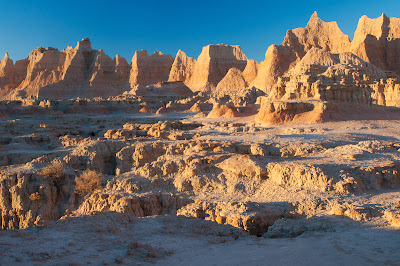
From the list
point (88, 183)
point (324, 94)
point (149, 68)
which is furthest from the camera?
point (149, 68)

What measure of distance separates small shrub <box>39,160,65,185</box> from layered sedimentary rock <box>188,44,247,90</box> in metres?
59.0

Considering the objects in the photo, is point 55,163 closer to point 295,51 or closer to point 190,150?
point 190,150

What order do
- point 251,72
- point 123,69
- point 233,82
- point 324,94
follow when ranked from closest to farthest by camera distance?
1. point 324,94
2. point 251,72
3. point 233,82
4. point 123,69

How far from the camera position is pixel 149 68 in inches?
3132

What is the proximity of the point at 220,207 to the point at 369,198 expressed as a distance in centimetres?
372

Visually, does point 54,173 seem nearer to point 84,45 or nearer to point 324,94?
point 324,94

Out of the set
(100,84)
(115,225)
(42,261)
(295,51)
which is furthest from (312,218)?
(100,84)

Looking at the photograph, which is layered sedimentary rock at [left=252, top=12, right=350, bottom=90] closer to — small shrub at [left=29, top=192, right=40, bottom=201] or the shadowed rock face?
the shadowed rock face

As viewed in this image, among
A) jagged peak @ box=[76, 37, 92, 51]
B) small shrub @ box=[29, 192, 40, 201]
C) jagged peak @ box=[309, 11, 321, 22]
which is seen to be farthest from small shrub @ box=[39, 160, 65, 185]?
jagged peak @ box=[76, 37, 92, 51]

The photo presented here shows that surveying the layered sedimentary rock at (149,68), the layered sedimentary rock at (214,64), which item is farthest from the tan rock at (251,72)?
the layered sedimentary rock at (149,68)

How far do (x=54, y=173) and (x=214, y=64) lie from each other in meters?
63.4

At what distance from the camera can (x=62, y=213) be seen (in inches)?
484

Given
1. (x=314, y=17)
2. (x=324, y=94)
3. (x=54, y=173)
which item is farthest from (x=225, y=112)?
(x=314, y=17)

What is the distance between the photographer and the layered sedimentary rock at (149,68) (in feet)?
253
